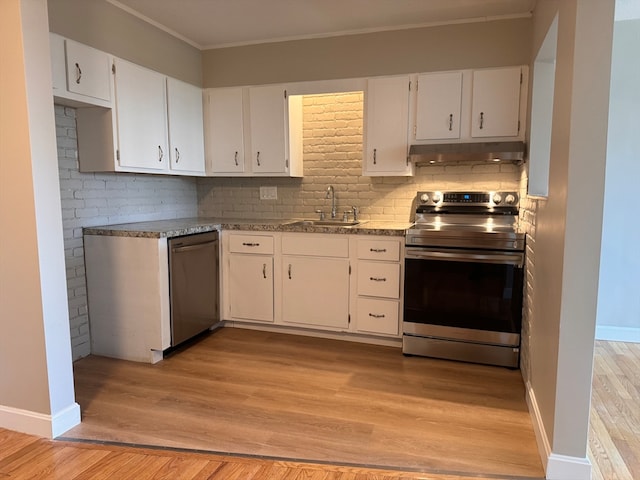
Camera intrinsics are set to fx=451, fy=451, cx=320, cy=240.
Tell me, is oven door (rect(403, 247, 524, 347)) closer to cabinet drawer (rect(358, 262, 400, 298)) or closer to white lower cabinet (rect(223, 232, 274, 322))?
cabinet drawer (rect(358, 262, 400, 298))

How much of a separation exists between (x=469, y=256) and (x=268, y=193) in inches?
77.5

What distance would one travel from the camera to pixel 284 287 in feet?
11.7

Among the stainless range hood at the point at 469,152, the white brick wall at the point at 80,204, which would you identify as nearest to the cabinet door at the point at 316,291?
the stainless range hood at the point at 469,152

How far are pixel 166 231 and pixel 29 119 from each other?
3.71 ft

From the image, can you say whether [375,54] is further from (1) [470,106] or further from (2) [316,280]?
(2) [316,280]

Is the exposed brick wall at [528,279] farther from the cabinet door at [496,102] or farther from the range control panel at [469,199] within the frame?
the cabinet door at [496,102]

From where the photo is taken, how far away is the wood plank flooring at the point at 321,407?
6.84 ft

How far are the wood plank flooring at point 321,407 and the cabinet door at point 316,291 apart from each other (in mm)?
251

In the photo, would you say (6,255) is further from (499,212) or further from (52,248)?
(499,212)

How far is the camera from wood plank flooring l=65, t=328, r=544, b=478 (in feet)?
6.84

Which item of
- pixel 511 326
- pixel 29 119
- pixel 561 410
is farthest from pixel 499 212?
pixel 29 119

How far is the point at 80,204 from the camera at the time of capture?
3115mm

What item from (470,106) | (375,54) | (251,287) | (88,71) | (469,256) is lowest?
(251,287)

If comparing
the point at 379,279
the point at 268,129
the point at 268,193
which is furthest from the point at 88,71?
the point at 379,279
